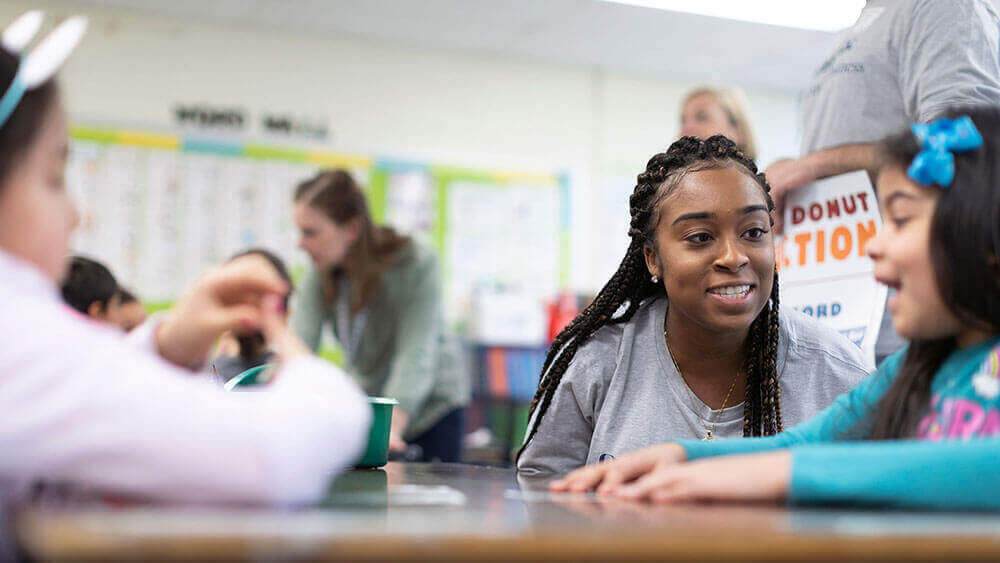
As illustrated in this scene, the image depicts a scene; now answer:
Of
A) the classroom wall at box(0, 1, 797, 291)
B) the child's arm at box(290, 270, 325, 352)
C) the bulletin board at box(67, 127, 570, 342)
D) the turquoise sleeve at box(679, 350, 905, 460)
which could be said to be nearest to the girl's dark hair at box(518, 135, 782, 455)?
the turquoise sleeve at box(679, 350, 905, 460)

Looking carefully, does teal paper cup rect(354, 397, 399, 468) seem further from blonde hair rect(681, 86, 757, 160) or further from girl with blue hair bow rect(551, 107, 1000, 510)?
blonde hair rect(681, 86, 757, 160)

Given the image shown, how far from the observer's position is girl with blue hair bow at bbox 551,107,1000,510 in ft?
2.61

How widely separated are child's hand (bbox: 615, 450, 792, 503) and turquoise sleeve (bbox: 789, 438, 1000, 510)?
0.05 ft

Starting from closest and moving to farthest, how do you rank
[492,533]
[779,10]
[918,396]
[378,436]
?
[492,533] < [918,396] < [378,436] < [779,10]

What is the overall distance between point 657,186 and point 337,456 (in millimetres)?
1196

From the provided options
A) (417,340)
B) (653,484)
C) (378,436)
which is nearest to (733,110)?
(417,340)

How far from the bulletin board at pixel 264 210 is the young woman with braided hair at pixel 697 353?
132 inches

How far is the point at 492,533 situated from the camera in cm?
54

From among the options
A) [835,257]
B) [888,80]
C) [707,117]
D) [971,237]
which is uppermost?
[707,117]

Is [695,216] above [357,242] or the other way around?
the other way around

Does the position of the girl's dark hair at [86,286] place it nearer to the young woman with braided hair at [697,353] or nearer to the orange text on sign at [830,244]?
the young woman with braided hair at [697,353]

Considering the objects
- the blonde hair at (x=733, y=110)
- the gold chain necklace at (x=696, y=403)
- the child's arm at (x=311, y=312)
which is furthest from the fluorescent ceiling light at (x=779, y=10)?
the gold chain necklace at (x=696, y=403)

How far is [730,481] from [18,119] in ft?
2.24

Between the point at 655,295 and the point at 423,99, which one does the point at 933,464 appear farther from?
the point at 423,99
